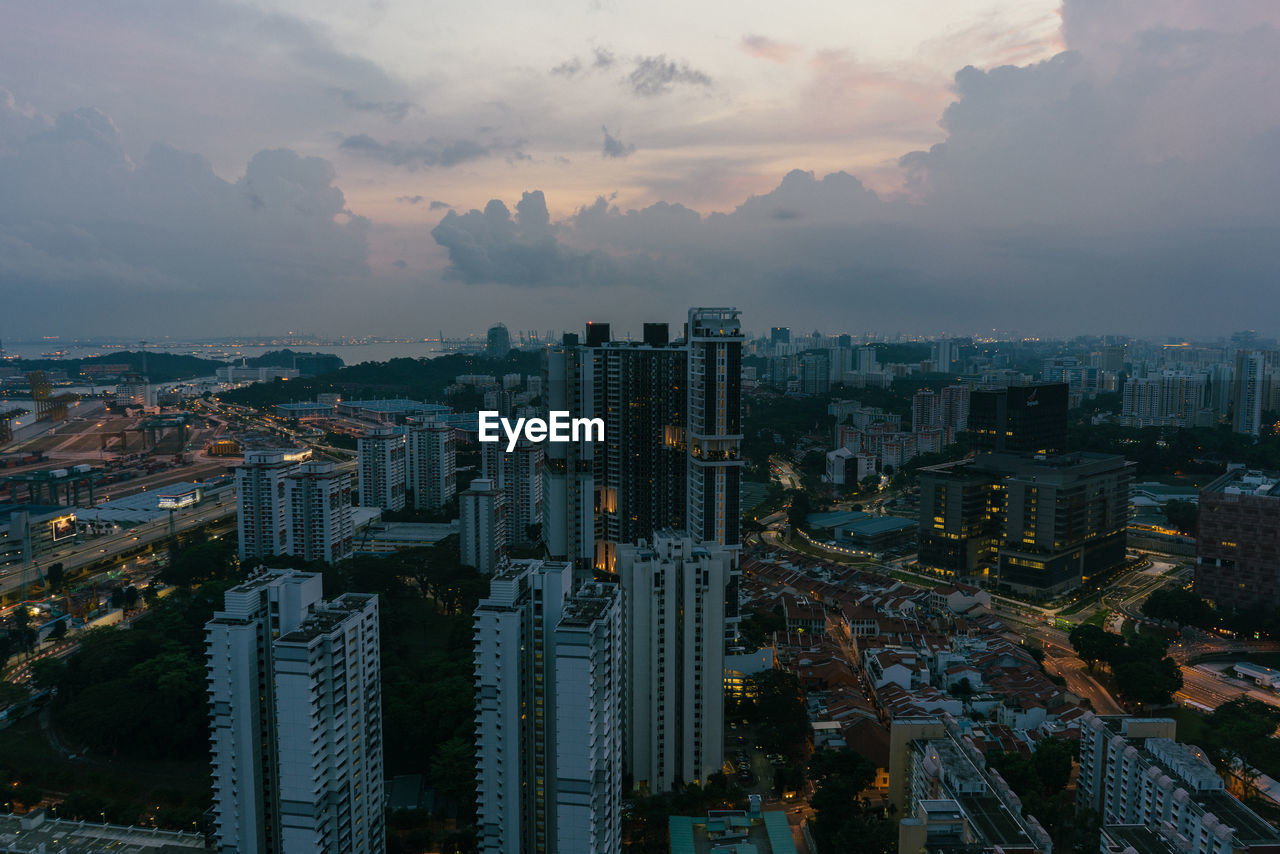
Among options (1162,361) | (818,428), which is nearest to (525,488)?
(818,428)

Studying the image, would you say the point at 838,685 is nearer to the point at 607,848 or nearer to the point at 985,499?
the point at 607,848

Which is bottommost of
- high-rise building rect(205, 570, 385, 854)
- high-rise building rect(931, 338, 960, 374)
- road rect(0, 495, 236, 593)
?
road rect(0, 495, 236, 593)

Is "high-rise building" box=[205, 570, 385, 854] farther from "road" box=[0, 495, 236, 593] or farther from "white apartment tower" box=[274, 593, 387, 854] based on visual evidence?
"road" box=[0, 495, 236, 593]

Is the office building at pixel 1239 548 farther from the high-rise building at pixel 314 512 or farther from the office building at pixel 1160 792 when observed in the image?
the high-rise building at pixel 314 512

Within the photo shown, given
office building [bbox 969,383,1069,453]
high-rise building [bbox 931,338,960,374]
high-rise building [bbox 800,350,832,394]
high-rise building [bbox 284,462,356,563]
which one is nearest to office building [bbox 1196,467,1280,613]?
office building [bbox 969,383,1069,453]

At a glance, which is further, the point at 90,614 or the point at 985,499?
the point at 985,499

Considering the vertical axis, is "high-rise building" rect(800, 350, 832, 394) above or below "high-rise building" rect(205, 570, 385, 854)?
above

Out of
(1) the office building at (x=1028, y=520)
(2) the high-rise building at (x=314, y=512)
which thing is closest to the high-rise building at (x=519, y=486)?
(2) the high-rise building at (x=314, y=512)

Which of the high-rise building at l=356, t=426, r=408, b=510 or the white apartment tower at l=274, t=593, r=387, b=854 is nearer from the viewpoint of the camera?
the white apartment tower at l=274, t=593, r=387, b=854

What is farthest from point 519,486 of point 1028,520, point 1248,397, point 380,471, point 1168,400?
point 1168,400
